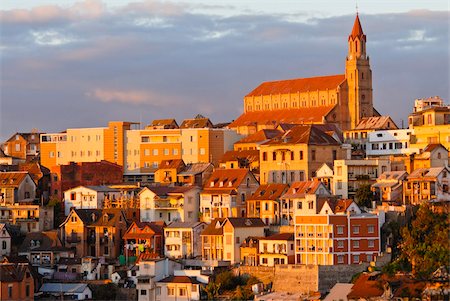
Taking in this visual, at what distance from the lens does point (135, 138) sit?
94.3m

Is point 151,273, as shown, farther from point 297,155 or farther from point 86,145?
point 86,145

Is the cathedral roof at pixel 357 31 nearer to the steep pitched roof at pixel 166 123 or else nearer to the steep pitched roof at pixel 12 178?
the steep pitched roof at pixel 166 123

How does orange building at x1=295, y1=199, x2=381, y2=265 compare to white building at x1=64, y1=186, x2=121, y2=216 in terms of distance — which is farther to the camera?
white building at x1=64, y1=186, x2=121, y2=216

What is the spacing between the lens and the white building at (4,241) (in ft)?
253

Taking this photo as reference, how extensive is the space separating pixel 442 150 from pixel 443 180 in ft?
17.9

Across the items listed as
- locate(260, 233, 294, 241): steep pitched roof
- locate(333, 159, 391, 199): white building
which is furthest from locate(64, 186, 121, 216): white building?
locate(260, 233, 294, 241): steep pitched roof

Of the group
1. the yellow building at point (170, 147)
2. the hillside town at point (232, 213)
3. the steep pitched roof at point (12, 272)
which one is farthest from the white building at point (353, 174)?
the steep pitched roof at point (12, 272)

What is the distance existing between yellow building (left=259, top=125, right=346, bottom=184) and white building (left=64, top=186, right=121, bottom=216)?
30.6ft

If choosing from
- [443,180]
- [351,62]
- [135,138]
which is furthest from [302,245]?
[351,62]

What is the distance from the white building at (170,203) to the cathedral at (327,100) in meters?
22.5

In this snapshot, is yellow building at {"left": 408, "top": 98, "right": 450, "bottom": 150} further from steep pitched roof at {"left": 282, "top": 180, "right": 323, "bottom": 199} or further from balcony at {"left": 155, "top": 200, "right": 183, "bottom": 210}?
balcony at {"left": 155, "top": 200, "right": 183, "bottom": 210}

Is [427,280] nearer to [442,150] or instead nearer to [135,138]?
[442,150]

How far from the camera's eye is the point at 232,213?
7756cm

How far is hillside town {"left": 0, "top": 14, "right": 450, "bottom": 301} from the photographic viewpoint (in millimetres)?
67250
